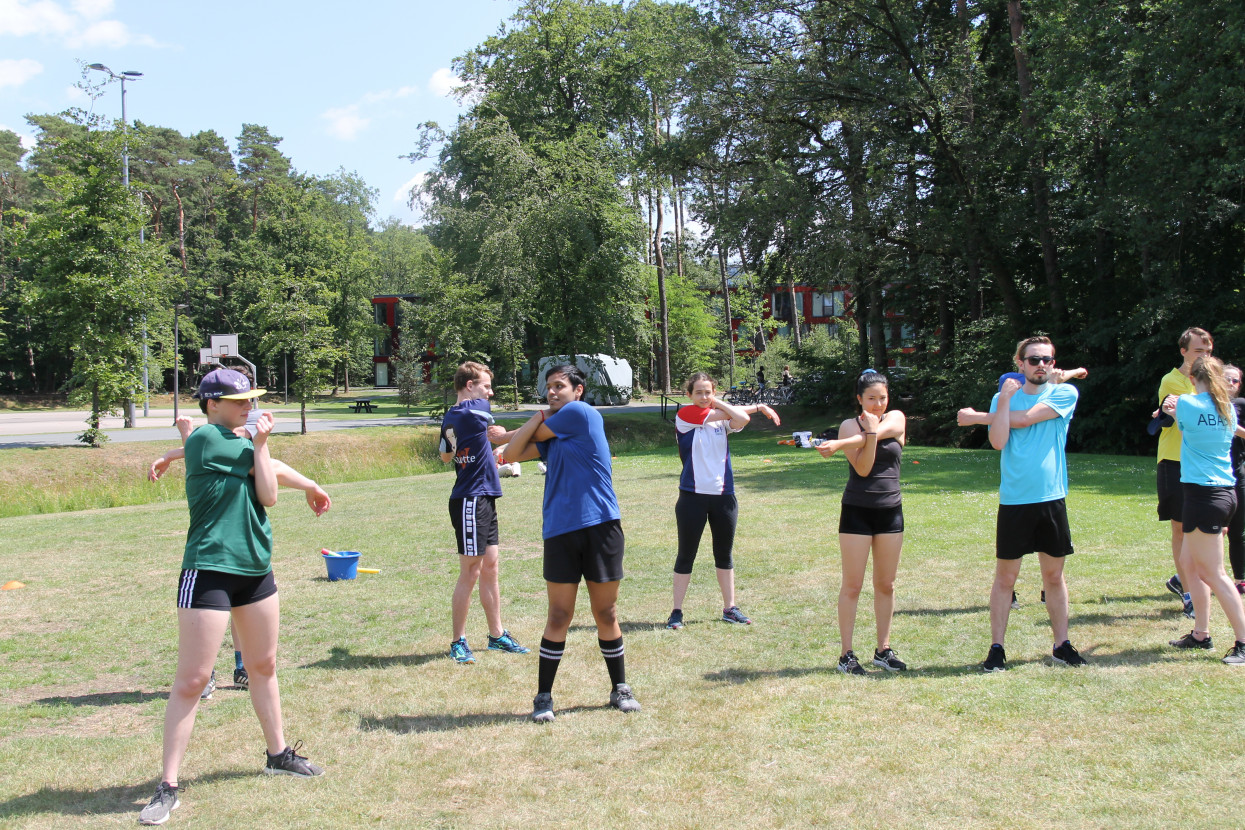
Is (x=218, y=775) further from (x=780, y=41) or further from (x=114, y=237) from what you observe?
(x=780, y=41)

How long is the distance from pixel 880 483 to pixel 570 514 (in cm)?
194

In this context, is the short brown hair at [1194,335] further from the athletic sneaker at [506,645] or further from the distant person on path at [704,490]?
the athletic sneaker at [506,645]

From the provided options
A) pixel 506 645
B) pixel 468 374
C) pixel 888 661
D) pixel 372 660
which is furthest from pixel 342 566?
pixel 888 661

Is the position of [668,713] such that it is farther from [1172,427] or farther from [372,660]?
[1172,427]

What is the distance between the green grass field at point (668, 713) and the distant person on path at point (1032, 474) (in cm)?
48

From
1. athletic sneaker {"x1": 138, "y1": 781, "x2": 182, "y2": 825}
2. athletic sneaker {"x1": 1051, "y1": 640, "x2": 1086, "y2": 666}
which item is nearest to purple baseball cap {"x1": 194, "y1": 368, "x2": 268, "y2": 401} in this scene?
athletic sneaker {"x1": 138, "y1": 781, "x2": 182, "y2": 825}

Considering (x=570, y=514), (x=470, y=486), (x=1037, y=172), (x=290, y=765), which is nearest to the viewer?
(x=290, y=765)

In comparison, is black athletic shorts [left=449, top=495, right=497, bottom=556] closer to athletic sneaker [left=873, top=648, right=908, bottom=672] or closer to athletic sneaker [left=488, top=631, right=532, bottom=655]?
athletic sneaker [left=488, top=631, right=532, bottom=655]

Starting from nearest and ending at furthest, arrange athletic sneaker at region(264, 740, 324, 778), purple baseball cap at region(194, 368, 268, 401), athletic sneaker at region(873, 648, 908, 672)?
purple baseball cap at region(194, 368, 268, 401) < athletic sneaker at region(264, 740, 324, 778) < athletic sneaker at region(873, 648, 908, 672)

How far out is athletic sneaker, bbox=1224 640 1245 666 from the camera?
5.36 meters

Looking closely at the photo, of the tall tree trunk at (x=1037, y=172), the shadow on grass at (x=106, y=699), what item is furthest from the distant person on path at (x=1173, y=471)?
the tall tree trunk at (x=1037, y=172)

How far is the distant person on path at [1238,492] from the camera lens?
241 inches

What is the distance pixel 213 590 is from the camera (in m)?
3.96

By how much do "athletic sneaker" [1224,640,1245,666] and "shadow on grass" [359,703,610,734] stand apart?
3824 millimetres
